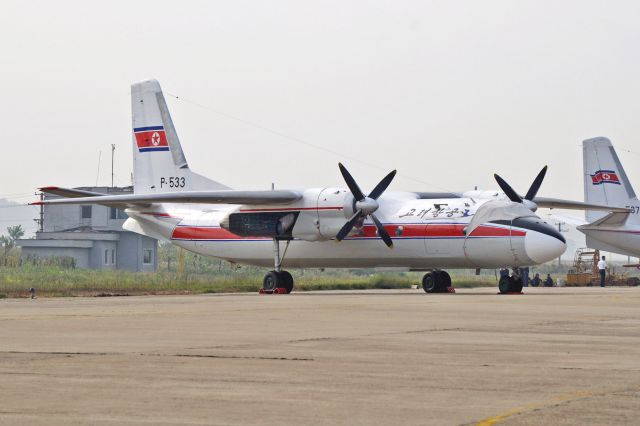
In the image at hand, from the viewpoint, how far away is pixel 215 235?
4809 cm

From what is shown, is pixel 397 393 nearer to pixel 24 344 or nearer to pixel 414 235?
pixel 24 344

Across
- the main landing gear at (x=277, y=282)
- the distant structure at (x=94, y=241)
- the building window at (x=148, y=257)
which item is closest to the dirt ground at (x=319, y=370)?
the main landing gear at (x=277, y=282)

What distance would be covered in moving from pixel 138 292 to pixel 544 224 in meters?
16.7

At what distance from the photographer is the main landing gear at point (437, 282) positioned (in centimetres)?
4453

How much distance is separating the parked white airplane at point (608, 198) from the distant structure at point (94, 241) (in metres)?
39.1

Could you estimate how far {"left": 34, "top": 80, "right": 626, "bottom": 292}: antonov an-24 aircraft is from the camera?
1614 inches

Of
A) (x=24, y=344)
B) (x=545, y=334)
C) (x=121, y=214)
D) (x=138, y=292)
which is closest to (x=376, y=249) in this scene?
(x=138, y=292)

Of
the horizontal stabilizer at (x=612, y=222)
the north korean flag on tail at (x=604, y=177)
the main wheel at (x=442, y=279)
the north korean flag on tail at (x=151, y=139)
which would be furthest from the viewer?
the north korean flag on tail at (x=604, y=177)

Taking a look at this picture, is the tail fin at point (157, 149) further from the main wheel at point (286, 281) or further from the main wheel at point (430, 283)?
the main wheel at point (430, 283)

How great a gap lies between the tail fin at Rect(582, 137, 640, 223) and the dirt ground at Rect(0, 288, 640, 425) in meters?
35.9

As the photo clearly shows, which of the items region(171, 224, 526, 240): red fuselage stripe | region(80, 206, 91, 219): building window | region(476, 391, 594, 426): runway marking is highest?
region(80, 206, 91, 219): building window

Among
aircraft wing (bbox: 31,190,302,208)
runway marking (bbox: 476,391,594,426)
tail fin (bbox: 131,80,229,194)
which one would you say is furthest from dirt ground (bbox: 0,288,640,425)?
tail fin (bbox: 131,80,229,194)

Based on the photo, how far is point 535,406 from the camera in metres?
10.1

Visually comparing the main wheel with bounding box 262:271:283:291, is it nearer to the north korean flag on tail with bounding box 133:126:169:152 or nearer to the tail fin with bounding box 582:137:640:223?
the north korean flag on tail with bounding box 133:126:169:152
